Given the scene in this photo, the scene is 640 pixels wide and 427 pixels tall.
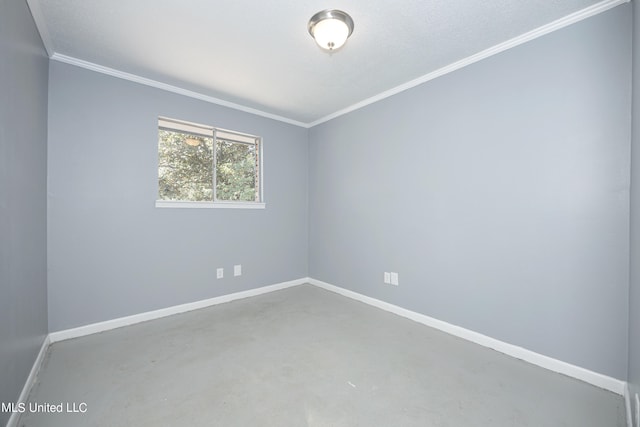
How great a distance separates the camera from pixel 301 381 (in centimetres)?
184

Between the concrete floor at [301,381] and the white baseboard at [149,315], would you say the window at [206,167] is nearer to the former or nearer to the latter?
the white baseboard at [149,315]

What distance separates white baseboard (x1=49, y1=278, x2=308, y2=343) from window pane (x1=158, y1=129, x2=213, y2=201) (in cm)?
122

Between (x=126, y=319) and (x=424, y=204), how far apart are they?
3.18 meters

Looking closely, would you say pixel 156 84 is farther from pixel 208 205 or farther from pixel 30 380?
pixel 30 380

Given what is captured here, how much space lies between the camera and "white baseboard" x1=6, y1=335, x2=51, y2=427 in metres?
1.42

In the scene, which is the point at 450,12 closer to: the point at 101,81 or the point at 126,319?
the point at 101,81

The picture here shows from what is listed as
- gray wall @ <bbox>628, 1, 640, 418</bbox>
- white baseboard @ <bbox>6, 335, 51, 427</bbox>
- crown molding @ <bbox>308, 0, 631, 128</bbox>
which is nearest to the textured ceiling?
crown molding @ <bbox>308, 0, 631, 128</bbox>

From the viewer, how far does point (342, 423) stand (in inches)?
58.1

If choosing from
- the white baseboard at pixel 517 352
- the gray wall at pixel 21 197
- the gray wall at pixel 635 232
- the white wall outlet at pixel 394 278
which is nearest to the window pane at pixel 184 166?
the gray wall at pixel 21 197

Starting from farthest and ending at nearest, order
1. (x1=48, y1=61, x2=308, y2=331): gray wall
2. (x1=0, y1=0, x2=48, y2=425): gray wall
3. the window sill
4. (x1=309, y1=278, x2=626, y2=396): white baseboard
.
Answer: the window sill
(x1=48, y1=61, x2=308, y2=331): gray wall
(x1=309, y1=278, x2=626, y2=396): white baseboard
(x1=0, y1=0, x2=48, y2=425): gray wall

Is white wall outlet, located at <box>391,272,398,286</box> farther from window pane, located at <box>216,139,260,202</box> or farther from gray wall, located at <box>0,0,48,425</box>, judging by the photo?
gray wall, located at <box>0,0,48,425</box>

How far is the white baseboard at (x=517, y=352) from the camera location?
176 cm

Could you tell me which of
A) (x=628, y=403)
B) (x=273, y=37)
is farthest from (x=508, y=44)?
(x=628, y=403)

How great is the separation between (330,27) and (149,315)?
312cm
